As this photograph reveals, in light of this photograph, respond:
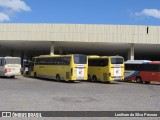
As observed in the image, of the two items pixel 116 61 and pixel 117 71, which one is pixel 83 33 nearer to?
pixel 116 61

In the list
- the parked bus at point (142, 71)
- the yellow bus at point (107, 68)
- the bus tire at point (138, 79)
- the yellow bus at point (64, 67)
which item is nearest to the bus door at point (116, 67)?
the yellow bus at point (107, 68)

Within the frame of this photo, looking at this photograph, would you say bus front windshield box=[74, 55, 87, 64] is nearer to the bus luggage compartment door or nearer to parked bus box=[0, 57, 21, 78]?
the bus luggage compartment door

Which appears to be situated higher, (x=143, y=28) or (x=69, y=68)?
(x=143, y=28)

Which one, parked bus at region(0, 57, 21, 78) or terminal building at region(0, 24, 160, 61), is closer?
parked bus at region(0, 57, 21, 78)

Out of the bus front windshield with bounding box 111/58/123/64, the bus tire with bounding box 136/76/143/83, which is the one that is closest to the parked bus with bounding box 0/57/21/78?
the bus front windshield with bounding box 111/58/123/64

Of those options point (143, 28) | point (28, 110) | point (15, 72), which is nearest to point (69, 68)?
point (15, 72)

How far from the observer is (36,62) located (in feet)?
122

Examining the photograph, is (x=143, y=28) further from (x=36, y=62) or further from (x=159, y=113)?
(x=159, y=113)

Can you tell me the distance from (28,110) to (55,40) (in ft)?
103

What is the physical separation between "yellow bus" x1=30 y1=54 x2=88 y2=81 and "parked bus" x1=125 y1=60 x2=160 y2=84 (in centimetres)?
612

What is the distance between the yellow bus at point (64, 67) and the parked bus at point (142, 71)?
612 centimetres

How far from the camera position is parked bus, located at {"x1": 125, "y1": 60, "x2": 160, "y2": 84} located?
31248 millimetres

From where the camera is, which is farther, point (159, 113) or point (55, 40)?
point (55, 40)

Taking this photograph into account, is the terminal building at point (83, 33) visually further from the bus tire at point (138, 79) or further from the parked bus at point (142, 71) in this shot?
the bus tire at point (138, 79)
